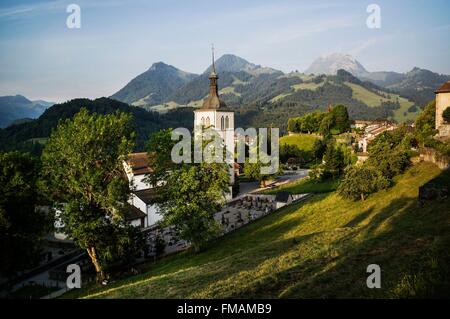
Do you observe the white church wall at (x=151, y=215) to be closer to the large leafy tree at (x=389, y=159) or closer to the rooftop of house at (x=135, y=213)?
the rooftop of house at (x=135, y=213)

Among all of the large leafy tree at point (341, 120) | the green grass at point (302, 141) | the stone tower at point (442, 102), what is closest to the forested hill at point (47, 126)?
the green grass at point (302, 141)

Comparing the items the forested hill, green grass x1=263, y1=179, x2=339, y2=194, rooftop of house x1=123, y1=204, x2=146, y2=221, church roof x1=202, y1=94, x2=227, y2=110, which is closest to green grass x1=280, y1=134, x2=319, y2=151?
green grass x1=263, y1=179, x2=339, y2=194

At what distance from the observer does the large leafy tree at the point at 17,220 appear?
1064 inches

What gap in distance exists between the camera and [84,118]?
1050 inches

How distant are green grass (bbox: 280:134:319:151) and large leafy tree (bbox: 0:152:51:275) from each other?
73007 millimetres

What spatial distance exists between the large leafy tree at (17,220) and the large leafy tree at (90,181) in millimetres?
3096

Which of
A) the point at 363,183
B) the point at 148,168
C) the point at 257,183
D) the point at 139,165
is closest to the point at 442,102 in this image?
the point at 363,183

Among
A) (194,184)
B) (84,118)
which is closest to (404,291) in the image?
(194,184)

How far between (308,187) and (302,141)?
41.3 metres

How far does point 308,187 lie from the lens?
57906 mm

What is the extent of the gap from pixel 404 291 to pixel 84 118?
22479 mm

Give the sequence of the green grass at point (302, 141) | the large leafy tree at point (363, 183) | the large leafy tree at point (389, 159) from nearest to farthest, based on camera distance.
→ the large leafy tree at point (363, 183), the large leafy tree at point (389, 159), the green grass at point (302, 141)

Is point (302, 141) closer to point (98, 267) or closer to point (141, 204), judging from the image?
point (141, 204)
